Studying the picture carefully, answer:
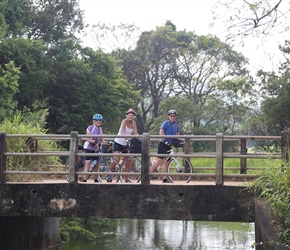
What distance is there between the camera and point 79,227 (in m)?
22.0

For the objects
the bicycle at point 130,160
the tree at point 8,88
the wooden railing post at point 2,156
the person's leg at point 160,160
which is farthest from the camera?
the tree at point 8,88

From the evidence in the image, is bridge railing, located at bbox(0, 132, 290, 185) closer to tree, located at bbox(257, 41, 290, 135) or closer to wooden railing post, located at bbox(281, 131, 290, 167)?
wooden railing post, located at bbox(281, 131, 290, 167)

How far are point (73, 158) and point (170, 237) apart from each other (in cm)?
1333

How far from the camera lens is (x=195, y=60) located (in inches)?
1854

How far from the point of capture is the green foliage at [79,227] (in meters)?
20.7

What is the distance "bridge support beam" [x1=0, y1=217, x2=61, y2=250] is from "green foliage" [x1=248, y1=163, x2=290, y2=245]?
5196mm

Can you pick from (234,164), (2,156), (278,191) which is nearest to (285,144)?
(278,191)

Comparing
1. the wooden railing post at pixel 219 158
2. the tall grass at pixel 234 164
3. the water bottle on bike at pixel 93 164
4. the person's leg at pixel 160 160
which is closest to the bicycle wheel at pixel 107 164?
the water bottle on bike at pixel 93 164

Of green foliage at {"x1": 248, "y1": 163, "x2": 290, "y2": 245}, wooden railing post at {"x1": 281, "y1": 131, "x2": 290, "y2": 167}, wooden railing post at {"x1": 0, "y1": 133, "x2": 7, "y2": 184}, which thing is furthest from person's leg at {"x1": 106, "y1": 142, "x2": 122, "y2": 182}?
wooden railing post at {"x1": 281, "y1": 131, "x2": 290, "y2": 167}

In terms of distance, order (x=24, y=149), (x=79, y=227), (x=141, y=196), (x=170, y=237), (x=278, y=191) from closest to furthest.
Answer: (x=278, y=191)
(x=141, y=196)
(x=24, y=149)
(x=79, y=227)
(x=170, y=237)

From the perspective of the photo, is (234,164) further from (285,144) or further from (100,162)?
(285,144)

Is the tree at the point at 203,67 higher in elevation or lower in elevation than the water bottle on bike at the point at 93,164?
higher

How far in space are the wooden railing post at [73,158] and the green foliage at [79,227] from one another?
376 inches

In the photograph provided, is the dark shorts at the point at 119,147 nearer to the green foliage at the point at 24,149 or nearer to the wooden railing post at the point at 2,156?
the green foliage at the point at 24,149
